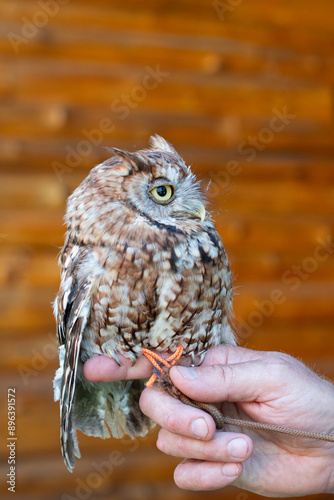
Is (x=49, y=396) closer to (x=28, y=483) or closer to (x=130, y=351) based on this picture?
(x=28, y=483)

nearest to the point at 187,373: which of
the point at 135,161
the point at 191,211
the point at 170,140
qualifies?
the point at 191,211

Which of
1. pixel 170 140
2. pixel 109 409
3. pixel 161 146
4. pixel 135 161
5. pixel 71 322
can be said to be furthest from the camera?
pixel 170 140

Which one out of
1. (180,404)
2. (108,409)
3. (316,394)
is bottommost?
(108,409)

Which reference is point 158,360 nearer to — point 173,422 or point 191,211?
point 173,422

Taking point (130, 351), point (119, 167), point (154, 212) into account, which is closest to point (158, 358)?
point (130, 351)

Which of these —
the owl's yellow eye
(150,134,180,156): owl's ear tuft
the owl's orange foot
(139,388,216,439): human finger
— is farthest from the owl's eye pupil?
(139,388,216,439): human finger

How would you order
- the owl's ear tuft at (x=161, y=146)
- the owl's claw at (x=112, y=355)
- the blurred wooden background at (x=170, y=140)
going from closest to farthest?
the owl's claw at (x=112, y=355), the owl's ear tuft at (x=161, y=146), the blurred wooden background at (x=170, y=140)

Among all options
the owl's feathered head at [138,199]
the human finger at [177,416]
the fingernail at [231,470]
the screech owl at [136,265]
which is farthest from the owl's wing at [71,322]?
the fingernail at [231,470]

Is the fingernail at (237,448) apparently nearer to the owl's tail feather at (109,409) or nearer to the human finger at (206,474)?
the human finger at (206,474)
